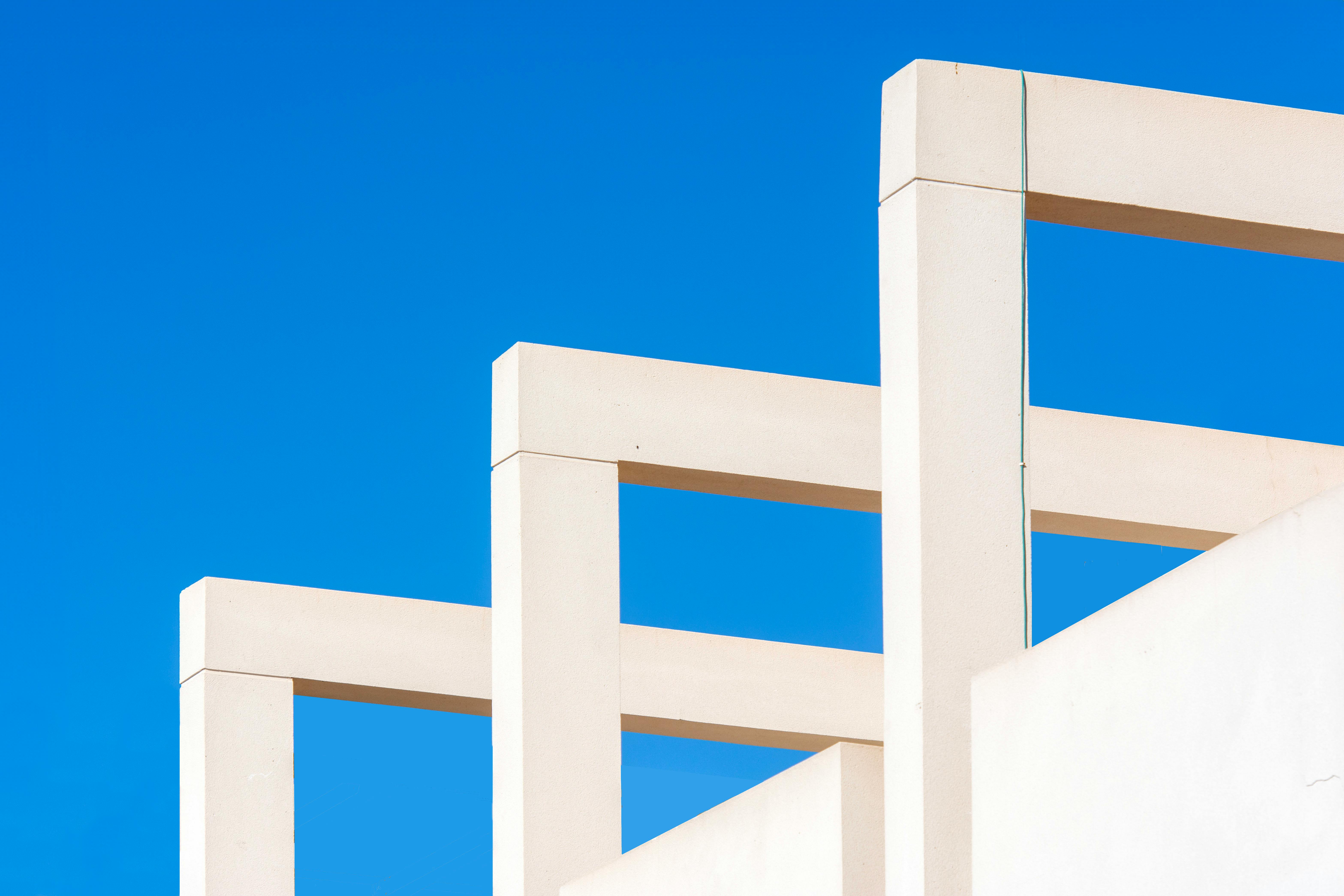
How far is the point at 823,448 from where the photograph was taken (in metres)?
11.8

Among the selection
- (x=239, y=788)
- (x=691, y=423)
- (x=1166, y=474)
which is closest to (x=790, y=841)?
(x=691, y=423)

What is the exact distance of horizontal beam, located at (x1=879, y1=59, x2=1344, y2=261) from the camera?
7.39m

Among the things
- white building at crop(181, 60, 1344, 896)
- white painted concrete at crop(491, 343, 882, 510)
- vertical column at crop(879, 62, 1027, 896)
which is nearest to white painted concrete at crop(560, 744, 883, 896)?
white building at crop(181, 60, 1344, 896)

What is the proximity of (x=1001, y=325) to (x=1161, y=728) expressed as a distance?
2140 millimetres

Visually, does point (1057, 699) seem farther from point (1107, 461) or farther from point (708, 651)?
point (708, 651)

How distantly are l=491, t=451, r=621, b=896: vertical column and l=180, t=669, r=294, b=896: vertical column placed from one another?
3.38 metres

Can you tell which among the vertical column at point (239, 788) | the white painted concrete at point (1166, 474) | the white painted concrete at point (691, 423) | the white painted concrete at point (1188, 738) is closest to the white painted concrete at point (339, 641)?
the vertical column at point (239, 788)

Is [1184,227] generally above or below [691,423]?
below

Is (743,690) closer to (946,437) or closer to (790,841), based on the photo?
(790,841)

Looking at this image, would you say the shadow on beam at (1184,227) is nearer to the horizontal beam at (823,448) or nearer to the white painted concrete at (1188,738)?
the white painted concrete at (1188,738)

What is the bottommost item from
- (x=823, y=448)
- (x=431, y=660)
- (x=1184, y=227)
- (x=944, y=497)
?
(x=944, y=497)

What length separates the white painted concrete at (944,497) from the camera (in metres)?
6.70

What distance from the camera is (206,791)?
1370 cm

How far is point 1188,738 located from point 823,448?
21.2 ft
